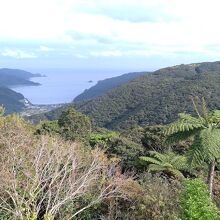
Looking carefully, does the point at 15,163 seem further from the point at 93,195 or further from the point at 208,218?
the point at 208,218

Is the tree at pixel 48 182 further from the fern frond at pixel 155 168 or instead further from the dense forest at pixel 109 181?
the fern frond at pixel 155 168

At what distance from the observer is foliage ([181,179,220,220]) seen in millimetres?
10617

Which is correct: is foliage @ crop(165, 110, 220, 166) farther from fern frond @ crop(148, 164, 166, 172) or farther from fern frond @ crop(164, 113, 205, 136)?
fern frond @ crop(148, 164, 166, 172)

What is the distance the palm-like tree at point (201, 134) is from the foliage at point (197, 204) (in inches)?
76.7

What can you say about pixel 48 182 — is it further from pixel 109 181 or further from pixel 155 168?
pixel 155 168

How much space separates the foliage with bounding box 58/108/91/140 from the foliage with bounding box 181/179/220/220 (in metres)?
30.2

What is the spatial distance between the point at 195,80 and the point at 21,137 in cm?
8062

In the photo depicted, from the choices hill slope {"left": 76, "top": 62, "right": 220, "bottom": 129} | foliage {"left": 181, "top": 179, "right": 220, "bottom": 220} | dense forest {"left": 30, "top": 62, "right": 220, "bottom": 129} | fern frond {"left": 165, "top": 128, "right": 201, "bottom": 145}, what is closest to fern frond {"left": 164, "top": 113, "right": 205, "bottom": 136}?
fern frond {"left": 165, "top": 128, "right": 201, "bottom": 145}

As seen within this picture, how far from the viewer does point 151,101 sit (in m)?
95.6

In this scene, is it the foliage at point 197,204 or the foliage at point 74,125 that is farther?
the foliage at point 74,125

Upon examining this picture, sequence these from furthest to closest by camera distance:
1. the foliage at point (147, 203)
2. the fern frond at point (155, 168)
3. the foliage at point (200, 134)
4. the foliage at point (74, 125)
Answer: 1. the foliage at point (74, 125)
2. the fern frond at point (155, 168)
3. the foliage at point (147, 203)
4. the foliage at point (200, 134)

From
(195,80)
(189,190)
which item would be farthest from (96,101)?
(189,190)

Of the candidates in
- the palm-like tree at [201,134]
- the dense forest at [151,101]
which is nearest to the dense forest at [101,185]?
the palm-like tree at [201,134]

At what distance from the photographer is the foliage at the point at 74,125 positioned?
4247 centimetres
